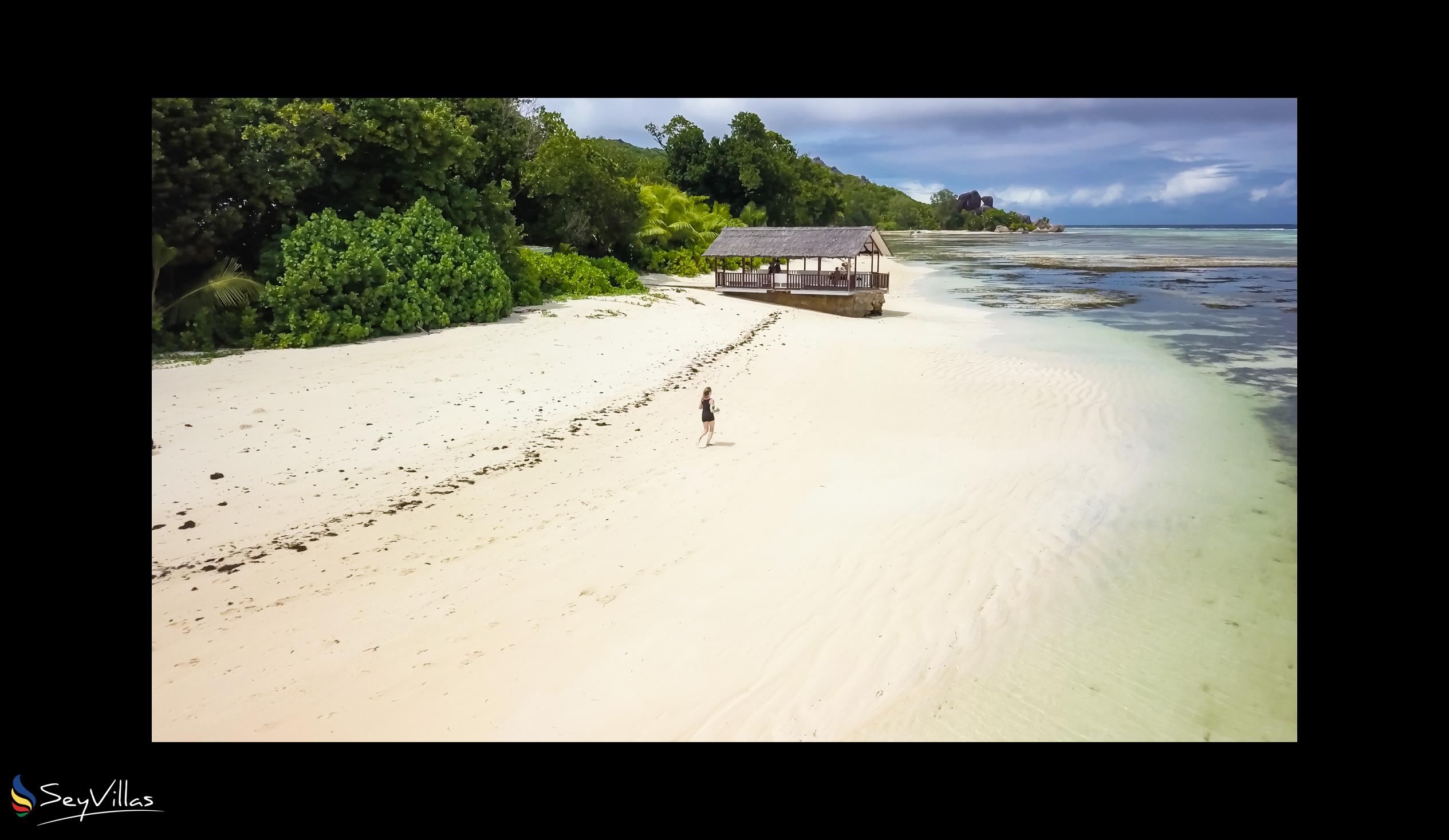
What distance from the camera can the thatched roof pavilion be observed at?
24.2 metres

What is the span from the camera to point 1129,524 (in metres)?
7.45

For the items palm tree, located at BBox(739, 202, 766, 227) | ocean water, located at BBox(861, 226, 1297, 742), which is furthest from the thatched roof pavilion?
palm tree, located at BBox(739, 202, 766, 227)

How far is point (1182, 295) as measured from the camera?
100 feet

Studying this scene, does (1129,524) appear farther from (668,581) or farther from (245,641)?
(245,641)

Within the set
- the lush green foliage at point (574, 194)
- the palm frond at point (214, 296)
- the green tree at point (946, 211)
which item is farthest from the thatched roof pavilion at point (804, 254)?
the green tree at point (946, 211)

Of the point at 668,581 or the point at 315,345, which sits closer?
the point at 668,581

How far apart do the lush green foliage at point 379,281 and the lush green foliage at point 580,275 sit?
12.0 feet

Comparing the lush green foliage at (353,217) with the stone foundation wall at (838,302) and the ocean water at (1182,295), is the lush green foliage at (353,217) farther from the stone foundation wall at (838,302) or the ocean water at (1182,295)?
the ocean water at (1182,295)

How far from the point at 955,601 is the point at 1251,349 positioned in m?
16.3

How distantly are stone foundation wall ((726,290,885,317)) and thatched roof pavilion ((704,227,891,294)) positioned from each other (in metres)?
0.24

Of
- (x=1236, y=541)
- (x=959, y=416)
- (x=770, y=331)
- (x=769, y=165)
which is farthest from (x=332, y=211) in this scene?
(x=769, y=165)

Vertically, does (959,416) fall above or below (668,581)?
above

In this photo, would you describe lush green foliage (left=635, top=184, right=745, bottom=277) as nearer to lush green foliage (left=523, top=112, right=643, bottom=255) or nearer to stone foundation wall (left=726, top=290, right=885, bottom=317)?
lush green foliage (left=523, top=112, right=643, bottom=255)

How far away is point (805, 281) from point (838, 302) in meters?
1.80
